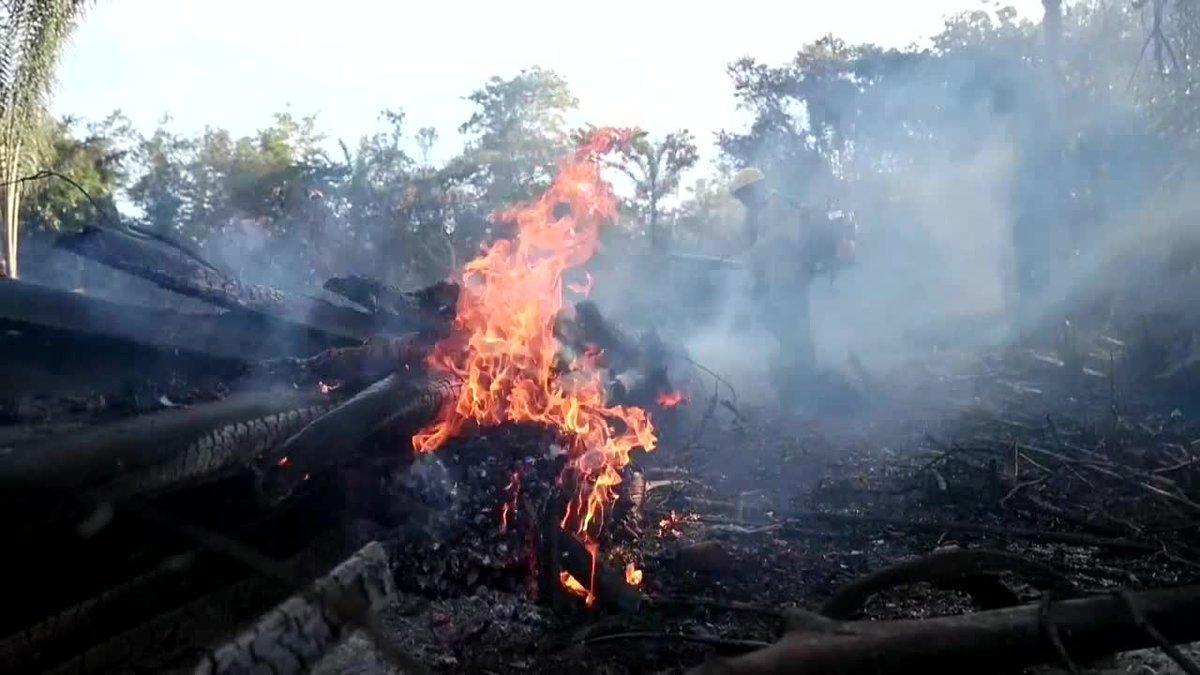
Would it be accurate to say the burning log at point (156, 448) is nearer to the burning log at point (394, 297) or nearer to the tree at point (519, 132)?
the burning log at point (394, 297)

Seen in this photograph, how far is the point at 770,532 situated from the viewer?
6141 mm

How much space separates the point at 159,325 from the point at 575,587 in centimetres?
307

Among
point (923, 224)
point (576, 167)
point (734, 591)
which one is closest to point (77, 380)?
point (734, 591)

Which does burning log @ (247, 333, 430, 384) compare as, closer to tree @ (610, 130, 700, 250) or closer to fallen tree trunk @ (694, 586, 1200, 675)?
fallen tree trunk @ (694, 586, 1200, 675)

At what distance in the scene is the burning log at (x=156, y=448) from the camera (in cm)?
277

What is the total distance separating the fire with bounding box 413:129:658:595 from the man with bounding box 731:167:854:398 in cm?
472

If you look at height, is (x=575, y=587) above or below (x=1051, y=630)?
below

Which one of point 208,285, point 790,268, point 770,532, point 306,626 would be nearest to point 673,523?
point 770,532

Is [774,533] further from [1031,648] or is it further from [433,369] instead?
[1031,648]

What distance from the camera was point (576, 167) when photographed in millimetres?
10352

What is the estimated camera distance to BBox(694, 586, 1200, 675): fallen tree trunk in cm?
244

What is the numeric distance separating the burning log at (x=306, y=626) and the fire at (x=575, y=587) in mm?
951

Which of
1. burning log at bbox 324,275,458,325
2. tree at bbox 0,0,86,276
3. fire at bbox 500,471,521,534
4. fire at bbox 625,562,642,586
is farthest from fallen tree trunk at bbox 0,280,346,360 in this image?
tree at bbox 0,0,86,276

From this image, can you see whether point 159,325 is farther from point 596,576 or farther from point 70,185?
point 70,185
